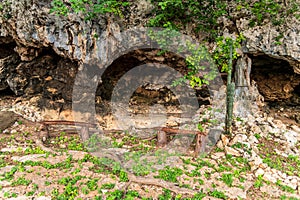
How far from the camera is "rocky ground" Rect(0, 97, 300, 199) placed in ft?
15.6

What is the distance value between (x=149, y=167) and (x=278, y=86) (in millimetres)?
7087

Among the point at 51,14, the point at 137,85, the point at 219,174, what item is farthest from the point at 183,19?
the point at 219,174

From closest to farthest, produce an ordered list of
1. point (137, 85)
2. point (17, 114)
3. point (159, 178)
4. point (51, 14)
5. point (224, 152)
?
point (159, 178)
point (224, 152)
point (51, 14)
point (17, 114)
point (137, 85)

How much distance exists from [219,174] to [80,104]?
6.27 meters

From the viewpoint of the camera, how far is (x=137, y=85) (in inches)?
368

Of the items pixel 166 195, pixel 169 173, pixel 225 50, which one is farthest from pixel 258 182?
pixel 225 50

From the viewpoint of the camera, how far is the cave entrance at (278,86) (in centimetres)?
833

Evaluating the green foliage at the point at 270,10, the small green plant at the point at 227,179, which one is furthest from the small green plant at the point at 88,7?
the small green plant at the point at 227,179

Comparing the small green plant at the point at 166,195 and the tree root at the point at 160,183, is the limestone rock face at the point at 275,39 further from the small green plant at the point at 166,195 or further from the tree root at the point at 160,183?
the small green plant at the point at 166,195

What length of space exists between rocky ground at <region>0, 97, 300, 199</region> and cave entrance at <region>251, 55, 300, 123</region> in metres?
1.15

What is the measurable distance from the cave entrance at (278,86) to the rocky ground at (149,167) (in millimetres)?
1147

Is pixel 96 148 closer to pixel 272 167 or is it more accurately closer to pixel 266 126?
pixel 272 167

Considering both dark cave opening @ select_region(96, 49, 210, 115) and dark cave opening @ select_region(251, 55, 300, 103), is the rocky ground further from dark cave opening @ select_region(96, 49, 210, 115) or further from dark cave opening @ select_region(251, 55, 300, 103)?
dark cave opening @ select_region(96, 49, 210, 115)

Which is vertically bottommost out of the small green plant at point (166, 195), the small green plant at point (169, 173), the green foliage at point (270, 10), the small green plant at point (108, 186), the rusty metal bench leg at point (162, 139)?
the small green plant at point (166, 195)
